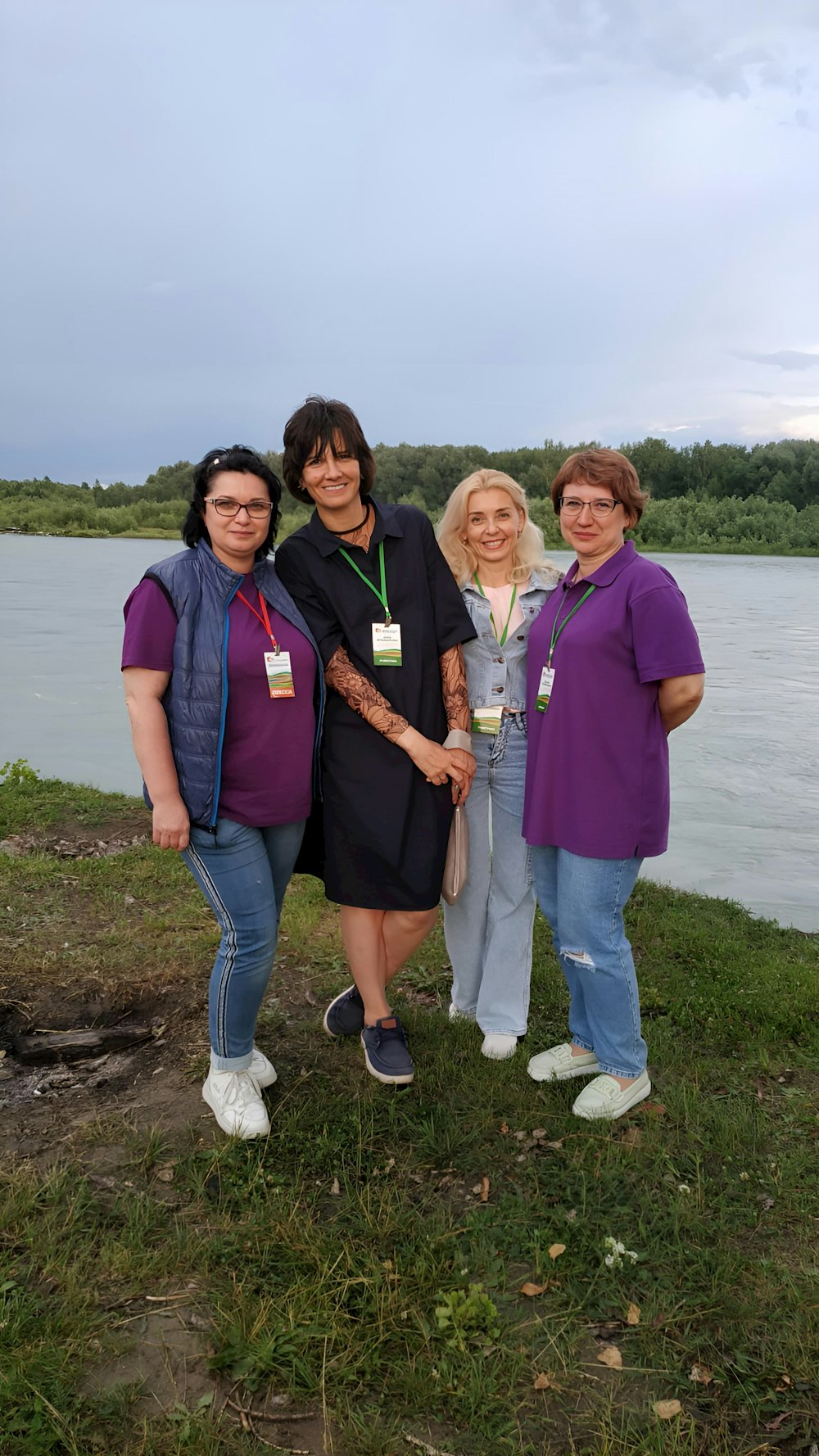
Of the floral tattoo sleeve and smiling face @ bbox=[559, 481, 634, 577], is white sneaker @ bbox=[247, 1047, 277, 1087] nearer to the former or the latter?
the floral tattoo sleeve

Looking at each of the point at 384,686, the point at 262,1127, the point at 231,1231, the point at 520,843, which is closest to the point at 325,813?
the point at 384,686

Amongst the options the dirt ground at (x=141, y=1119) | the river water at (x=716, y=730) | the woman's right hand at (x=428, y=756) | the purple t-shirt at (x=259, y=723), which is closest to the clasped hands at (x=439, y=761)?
the woman's right hand at (x=428, y=756)

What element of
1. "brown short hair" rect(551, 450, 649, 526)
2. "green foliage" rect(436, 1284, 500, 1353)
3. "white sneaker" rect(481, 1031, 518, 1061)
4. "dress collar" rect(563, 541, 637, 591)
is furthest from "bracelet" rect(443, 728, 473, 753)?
"green foliage" rect(436, 1284, 500, 1353)

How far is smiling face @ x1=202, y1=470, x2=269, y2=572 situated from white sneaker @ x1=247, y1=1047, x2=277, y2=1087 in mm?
1761

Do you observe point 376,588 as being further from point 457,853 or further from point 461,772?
point 457,853

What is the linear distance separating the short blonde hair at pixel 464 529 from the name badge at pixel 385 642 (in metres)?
0.47

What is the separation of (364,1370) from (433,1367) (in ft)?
0.53

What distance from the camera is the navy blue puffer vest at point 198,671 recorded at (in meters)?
2.70

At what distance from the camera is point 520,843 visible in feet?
11.6

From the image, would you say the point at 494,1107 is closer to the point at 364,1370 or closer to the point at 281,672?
the point at 364,1370

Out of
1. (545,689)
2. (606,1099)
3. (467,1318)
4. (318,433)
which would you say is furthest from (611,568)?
(467,1318)

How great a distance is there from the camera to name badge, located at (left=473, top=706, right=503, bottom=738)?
342 cm

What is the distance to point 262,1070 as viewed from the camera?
3389 millimetres

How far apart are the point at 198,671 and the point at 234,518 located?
459 mm
